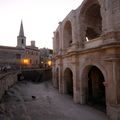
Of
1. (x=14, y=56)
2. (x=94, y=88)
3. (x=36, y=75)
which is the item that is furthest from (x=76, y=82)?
(x=14, y=56)

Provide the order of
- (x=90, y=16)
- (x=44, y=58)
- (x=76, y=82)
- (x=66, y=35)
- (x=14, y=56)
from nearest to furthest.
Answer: (x=76, y=82)
(x=90, y=16)
(x=66, y=35)
(x=14, y=56)
(x=44, y=58)

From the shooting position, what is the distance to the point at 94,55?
37.1 feet

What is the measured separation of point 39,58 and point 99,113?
4154 cm

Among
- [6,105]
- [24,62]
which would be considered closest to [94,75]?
[6,105]

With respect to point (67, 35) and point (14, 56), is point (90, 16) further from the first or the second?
point (14, 56)

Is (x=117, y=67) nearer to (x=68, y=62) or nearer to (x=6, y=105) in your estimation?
(x=68, y=62)

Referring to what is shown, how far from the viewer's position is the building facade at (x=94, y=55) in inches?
374

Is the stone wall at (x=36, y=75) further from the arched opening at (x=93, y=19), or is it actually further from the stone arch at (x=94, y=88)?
the arched opening at (x=93, y=19)

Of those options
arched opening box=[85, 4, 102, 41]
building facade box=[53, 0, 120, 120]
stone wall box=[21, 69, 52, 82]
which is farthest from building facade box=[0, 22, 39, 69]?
arched opening box=[85, 4, 102, 41]

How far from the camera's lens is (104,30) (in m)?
10.4

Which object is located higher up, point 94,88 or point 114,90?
point 114,90

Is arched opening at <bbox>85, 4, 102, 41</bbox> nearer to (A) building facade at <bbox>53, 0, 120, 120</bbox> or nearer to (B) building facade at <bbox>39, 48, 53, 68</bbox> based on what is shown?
(A) building facade at <bbox>53, 0, 120, 120</bbox>

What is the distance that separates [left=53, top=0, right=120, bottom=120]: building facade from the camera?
31.1ft

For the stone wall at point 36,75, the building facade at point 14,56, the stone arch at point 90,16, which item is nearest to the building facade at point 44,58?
the building facade at point 14,56
